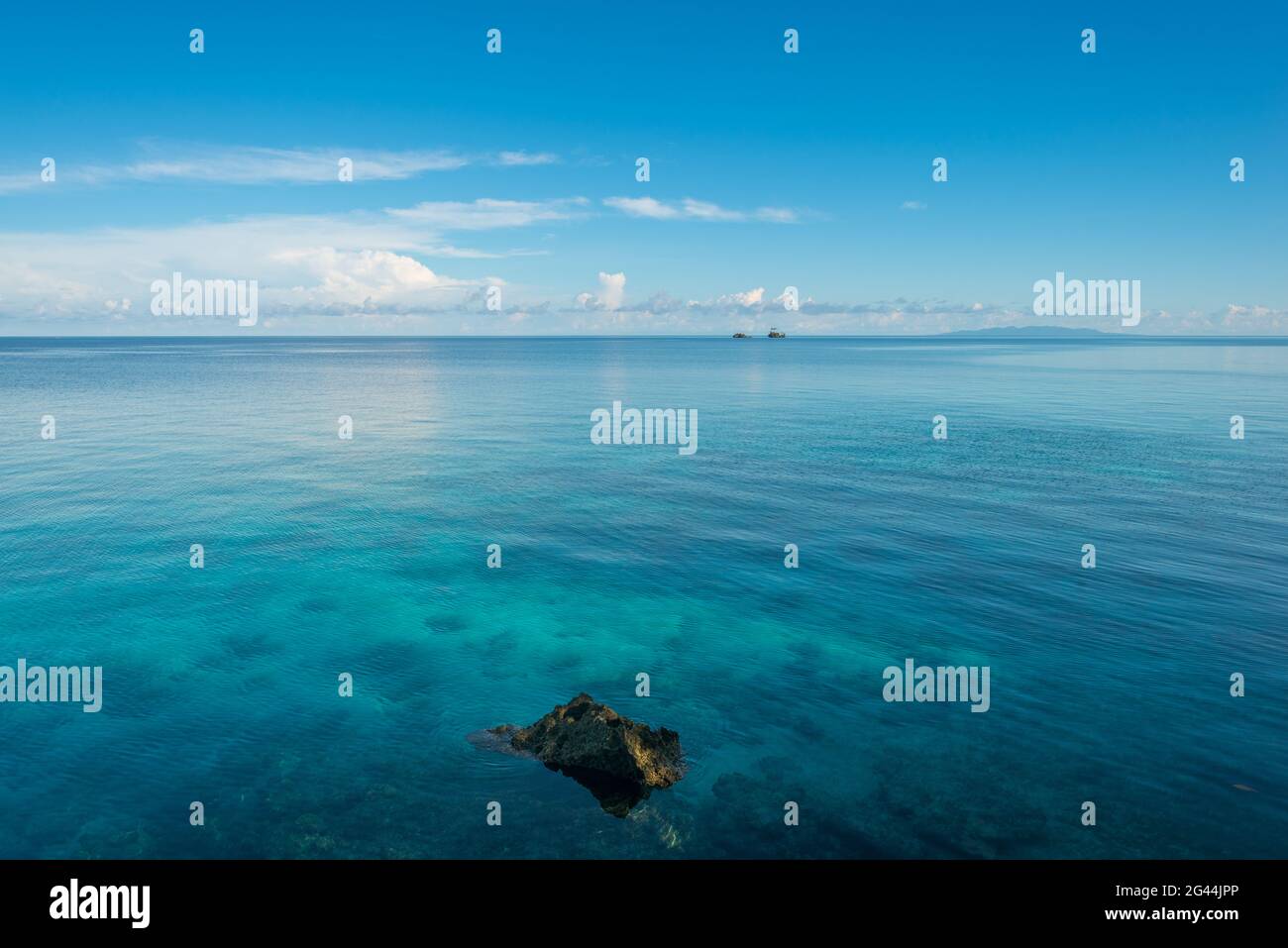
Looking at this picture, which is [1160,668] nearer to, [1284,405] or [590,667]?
[590,667]

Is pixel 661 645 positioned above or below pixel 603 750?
above

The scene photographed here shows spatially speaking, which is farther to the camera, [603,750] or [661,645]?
[661,645]

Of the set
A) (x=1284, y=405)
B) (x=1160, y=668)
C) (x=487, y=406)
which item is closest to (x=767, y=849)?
(x=1160, y=668)

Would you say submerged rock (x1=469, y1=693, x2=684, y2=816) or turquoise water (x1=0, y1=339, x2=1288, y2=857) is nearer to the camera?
turquoise water (x1=0, y1=339, x2=1288, y2=857)

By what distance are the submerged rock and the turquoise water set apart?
24.3 inches

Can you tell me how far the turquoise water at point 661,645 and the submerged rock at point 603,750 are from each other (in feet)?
2.03

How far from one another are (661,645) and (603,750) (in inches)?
411

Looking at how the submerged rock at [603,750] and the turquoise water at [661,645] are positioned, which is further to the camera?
the submerged rock at [603,750]

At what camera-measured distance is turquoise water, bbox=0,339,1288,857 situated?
22.5m

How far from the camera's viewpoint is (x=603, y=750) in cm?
2428

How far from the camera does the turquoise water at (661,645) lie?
2247 centimetres

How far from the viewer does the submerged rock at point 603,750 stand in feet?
78.0

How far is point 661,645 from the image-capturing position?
113 feet

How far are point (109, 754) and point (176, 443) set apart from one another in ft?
215
